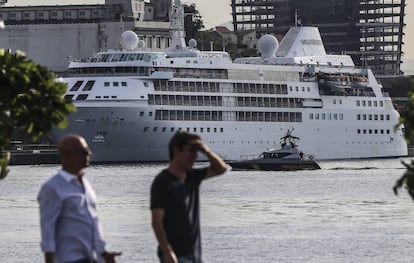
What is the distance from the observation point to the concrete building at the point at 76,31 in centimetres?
16375

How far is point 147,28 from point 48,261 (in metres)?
156

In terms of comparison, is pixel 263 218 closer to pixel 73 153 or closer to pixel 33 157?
pixel 73 153

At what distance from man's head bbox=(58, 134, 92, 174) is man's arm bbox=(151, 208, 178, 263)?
0.76 metres

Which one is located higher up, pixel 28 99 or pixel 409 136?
pixel 28 99

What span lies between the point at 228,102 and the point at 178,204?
9834 centimetres

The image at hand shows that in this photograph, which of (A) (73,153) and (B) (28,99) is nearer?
(A) (73,153)

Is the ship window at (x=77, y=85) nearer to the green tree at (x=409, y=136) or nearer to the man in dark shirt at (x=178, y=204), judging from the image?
the man in dark shirt at (x=178, y=204)

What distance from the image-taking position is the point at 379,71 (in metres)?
197

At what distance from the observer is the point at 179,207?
1371cm

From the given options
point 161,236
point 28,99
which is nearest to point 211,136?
point 28,99

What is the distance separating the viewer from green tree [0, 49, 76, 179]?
13.8m

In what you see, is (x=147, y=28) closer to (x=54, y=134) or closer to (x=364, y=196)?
(x=54, y=134)

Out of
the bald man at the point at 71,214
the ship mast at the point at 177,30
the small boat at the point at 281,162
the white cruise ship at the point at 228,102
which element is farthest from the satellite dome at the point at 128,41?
the bald man at the point at 71,214

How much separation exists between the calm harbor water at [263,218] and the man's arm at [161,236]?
19741mm
